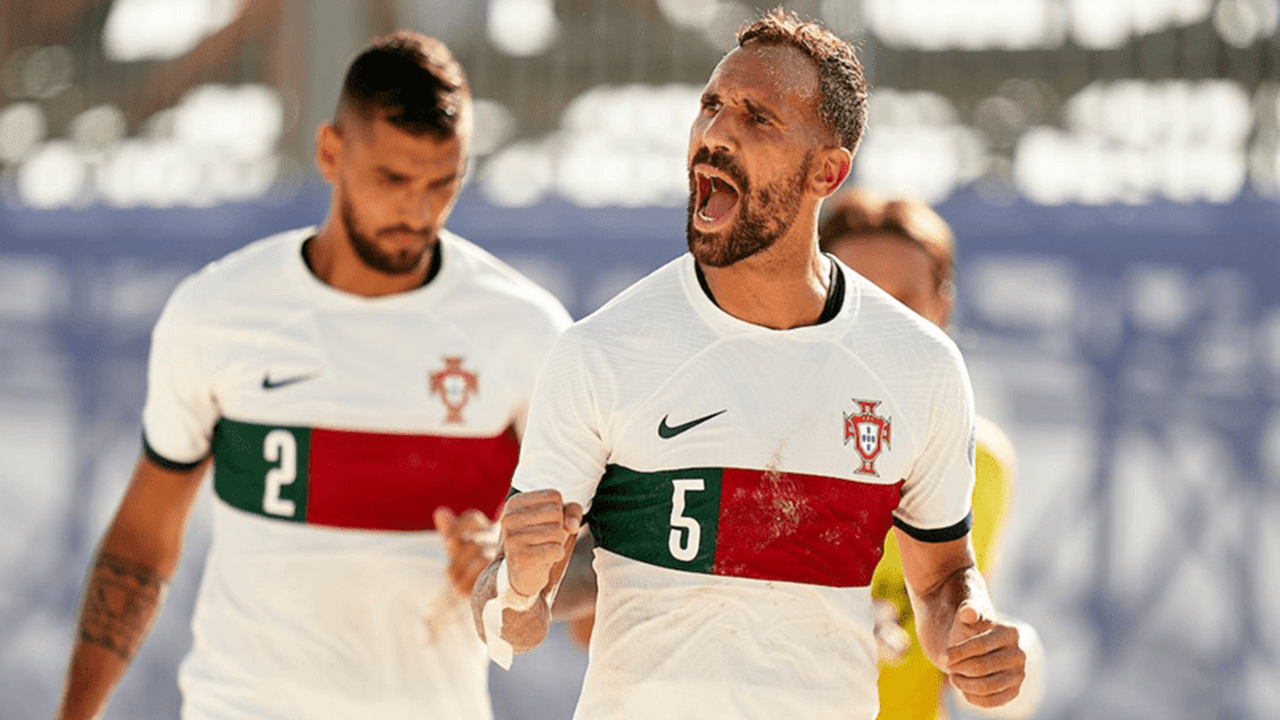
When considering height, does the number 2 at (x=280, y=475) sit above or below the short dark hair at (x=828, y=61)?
below

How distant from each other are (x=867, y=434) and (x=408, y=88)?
1.62m

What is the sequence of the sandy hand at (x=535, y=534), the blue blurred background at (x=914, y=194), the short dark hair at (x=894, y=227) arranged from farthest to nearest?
the blue blurred background at (x=914, y=194), the short dark hair at (x=894, y=227), the sandy hand at (x=535, y=534)

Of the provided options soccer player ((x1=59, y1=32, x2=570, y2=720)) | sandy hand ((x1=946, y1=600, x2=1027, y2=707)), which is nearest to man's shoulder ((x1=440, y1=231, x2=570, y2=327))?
soccer player ((x1=59, y1=32, x2=570, y2=720))

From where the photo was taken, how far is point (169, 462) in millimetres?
3947

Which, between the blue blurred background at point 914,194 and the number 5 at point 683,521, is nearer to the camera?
the number 5 at point 683,521

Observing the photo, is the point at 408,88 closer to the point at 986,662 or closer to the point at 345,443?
the point at 345,443

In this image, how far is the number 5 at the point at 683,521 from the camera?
2.68 m

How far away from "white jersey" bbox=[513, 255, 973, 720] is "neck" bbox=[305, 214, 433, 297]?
1268 mm

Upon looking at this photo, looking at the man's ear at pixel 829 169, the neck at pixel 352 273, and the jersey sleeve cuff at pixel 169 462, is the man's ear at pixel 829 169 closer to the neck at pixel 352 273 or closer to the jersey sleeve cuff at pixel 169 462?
the neck at pixel 352 273

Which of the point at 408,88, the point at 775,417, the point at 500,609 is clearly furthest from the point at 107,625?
the point at 775,417

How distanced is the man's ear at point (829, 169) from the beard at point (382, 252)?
1.28m

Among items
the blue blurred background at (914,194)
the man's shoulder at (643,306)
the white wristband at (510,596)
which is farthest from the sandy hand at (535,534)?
the blue blurred background at (914,194)

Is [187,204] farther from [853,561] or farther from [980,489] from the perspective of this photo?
[853,561]

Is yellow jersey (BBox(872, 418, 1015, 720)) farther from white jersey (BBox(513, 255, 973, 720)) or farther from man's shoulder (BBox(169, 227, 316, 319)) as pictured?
man's shoulder (BBox(169, 227, 316, 319))
